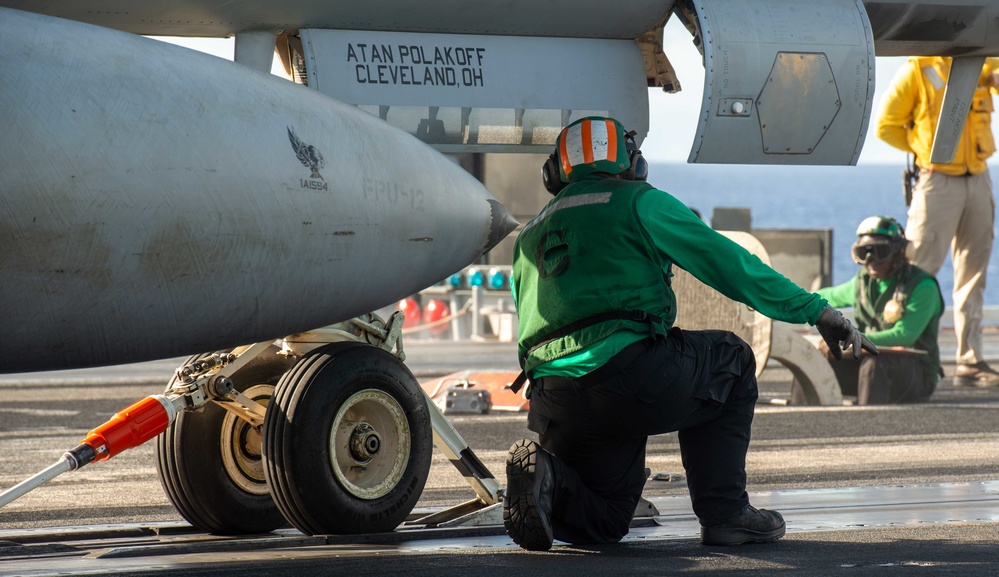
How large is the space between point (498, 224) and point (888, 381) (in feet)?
17.5

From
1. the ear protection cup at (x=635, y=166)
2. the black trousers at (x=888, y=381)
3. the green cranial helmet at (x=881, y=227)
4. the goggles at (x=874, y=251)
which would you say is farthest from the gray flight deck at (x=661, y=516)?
the ear protection cup at (x=635, y=166)

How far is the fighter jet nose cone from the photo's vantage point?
5.37 meters

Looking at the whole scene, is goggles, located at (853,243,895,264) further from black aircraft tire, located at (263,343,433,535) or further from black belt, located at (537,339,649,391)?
black belt, located at (537,339,649,391)

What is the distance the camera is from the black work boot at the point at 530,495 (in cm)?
472

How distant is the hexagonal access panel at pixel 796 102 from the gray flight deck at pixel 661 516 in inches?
58.3

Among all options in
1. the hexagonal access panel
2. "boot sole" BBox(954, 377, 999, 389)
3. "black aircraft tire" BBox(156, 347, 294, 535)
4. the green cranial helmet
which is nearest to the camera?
"black aircraft tire" BBox(156, 347, 294, 535)

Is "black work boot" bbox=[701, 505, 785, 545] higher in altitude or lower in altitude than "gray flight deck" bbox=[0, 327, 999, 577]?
higher

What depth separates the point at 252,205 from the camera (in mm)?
4402

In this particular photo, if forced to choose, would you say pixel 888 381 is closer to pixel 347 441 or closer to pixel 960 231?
pixel 960 231

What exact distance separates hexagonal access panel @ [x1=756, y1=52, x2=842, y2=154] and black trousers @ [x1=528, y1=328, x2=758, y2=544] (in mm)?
1099

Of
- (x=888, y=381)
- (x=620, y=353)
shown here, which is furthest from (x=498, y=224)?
(x=888, y=381)

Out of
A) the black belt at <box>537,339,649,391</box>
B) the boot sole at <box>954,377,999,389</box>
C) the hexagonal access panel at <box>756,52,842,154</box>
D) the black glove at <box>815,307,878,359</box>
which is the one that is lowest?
the boot sole at <box>954,377,999,389</box>

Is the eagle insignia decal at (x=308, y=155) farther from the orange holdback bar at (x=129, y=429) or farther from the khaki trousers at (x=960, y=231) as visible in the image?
the khaki trousers at (x=960, y=231)

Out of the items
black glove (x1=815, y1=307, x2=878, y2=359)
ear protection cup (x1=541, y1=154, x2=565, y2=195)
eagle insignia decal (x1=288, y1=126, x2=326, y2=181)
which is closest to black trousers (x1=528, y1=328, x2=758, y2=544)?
black glove (x1=815, y1=307, x2=878, y2=359)
